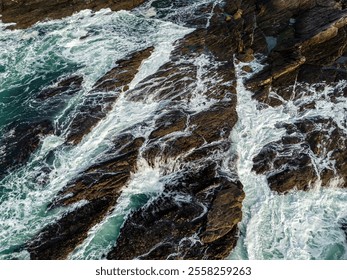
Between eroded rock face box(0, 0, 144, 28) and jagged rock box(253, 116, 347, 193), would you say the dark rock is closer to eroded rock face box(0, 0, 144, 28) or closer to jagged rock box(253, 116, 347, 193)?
jagged rock box(253, 116, 347, 193)

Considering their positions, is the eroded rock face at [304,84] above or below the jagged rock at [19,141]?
below

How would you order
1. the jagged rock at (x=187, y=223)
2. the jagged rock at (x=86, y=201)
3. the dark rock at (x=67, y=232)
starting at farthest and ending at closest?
the jagged rock at (x=86, y=201), the dark rock at (x=67, y=232), the jagged rock at (x=187, y=223)

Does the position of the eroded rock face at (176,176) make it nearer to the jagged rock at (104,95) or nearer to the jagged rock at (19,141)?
the jagged rock at (104,95)

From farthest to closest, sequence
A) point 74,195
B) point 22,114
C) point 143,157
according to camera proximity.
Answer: point 22,114, point 143,157, point 74,195

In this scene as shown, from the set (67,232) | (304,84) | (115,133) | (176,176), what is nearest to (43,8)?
(115,133)

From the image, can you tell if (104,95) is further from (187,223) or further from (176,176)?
(187,223)

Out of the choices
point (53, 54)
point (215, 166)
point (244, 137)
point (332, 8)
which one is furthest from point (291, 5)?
point (53, 54)

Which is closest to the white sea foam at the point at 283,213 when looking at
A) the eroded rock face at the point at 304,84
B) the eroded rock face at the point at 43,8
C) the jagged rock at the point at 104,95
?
the eroded rock face at the point at 304,84

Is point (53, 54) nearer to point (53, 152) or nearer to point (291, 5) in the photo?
point (53, 152)
